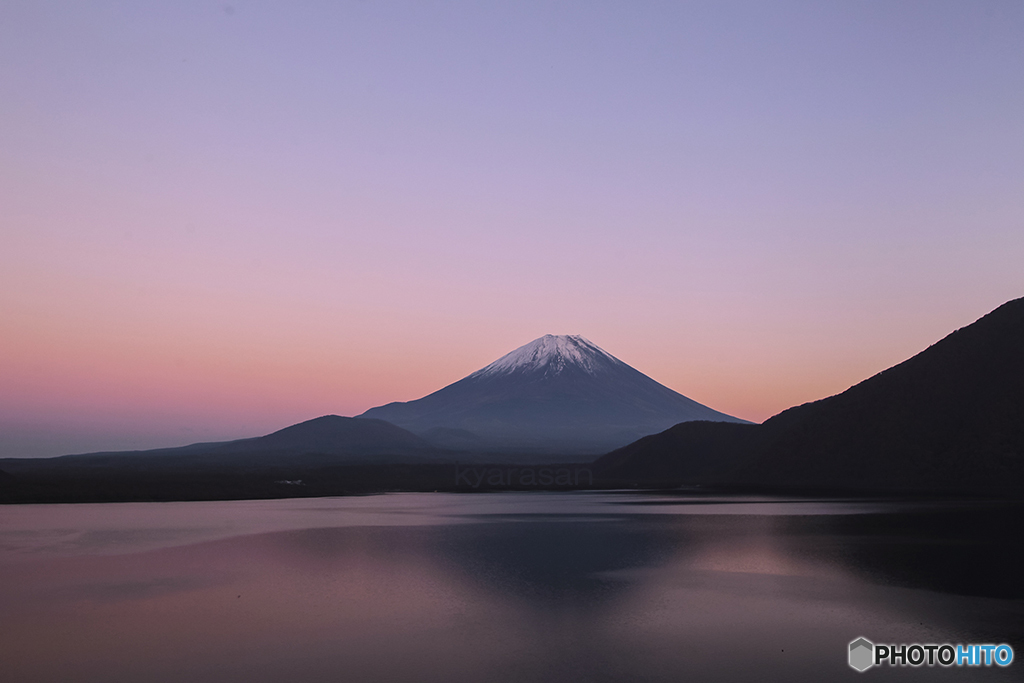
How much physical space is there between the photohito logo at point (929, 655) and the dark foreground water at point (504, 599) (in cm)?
39

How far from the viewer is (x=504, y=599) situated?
23.8 m

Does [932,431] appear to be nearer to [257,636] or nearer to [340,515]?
[340,515]

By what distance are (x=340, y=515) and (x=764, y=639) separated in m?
39.6

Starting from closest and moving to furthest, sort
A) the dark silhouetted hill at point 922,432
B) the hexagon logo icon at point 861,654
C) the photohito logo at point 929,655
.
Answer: the hexagon logo icon at point 861,654 → the photohito logo at point 929,655 → the dark silhouetted hill at point 922,432

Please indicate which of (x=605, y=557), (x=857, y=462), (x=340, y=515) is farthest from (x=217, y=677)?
(x=857, y=462)

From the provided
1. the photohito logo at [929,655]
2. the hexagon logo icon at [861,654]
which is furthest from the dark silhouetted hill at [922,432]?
the hexagon logo icon at [861,654]

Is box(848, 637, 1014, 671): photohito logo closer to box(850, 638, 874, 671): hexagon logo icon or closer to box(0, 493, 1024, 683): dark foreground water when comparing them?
box(850, 638, 874, 671): hexagon logo icon

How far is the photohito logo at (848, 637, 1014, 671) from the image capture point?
17.2 m

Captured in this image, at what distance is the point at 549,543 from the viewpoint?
36938 mm

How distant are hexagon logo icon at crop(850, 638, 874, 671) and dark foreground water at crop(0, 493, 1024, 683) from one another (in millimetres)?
339

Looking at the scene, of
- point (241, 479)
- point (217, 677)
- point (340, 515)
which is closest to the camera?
point (217, 677)

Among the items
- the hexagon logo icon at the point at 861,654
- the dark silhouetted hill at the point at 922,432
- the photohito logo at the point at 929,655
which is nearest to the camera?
the hexagon logo icon at the point at 861,654

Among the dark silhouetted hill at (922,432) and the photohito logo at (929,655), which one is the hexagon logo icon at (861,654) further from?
the dark silhouetted hill at (922,432)

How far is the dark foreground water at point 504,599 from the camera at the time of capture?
17.2 meters
